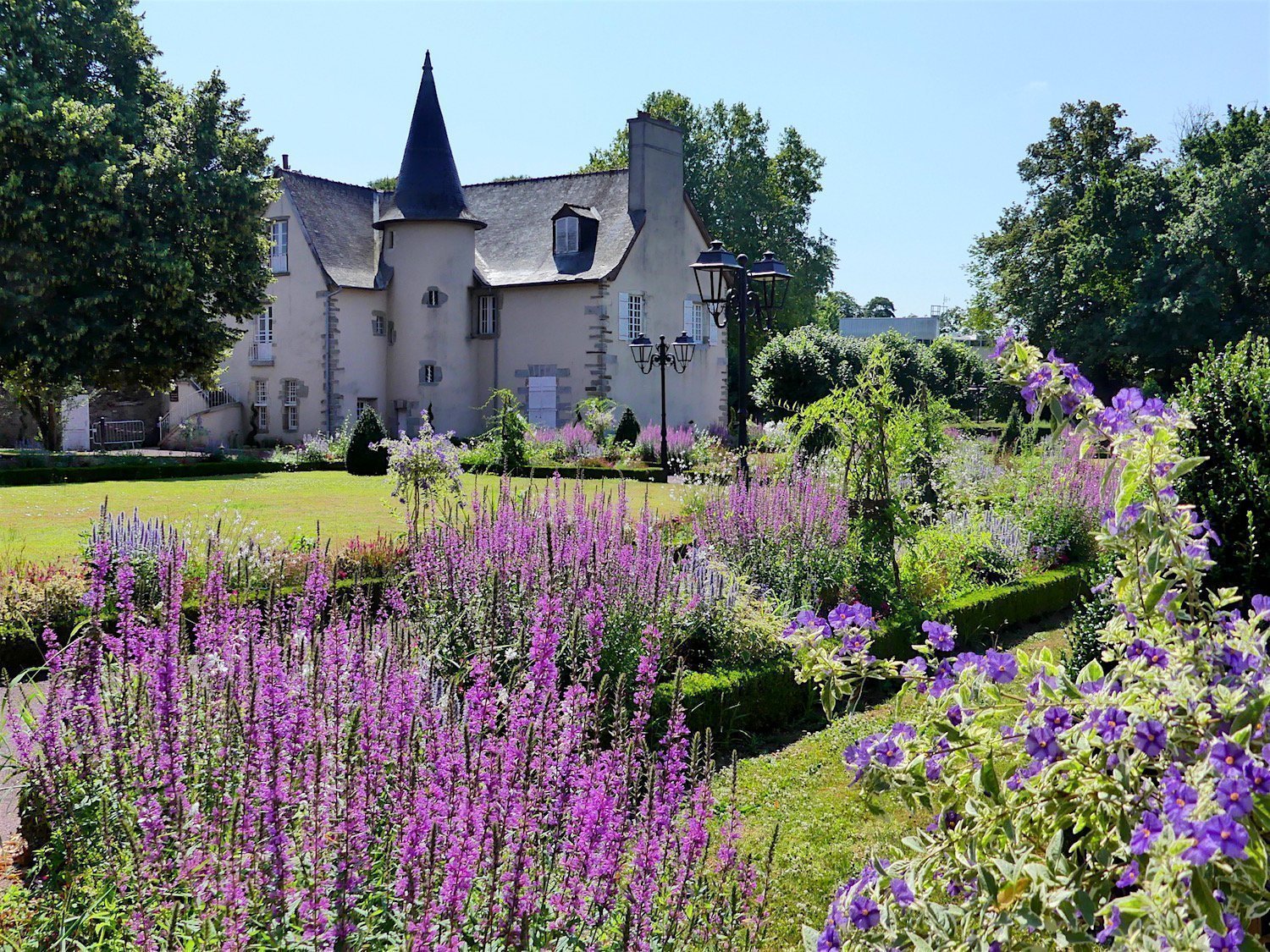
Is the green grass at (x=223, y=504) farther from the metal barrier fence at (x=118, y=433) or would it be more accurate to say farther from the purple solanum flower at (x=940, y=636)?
the metal barrier fence at (x=118, y=433)

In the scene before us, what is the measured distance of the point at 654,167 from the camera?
31.7 meters

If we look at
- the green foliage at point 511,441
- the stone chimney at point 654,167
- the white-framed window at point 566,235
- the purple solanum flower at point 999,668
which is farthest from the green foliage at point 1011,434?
the purple solanum flower at point 999,668

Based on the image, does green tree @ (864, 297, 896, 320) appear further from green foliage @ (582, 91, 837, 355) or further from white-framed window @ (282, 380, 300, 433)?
white-framed window @ (282, 380, 300, 433)

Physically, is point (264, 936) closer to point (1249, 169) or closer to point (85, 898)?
point (85, 898)

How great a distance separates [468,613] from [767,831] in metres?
2.08

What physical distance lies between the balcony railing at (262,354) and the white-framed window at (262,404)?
0.64 meters

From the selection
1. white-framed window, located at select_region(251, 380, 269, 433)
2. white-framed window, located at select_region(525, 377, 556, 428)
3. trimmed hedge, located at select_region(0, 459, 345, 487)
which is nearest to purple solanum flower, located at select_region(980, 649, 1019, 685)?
trimmed hedge, located at select_region(0, 459, 345, 487)

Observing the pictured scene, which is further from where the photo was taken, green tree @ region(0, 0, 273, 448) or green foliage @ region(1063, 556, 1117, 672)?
green tree @ region(0, 0, 273, 448)

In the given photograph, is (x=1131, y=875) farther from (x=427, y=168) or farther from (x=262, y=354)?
(x=262, y=354)

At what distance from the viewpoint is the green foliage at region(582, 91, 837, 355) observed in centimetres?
4538

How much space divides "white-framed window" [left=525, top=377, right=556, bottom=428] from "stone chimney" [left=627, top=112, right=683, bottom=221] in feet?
19.1

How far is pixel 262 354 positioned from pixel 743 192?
2212 cm

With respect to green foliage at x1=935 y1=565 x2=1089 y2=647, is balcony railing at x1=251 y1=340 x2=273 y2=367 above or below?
above

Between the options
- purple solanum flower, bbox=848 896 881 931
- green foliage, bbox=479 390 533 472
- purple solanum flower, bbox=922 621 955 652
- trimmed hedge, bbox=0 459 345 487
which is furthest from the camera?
green foliage, bbox=479 390 533 472
